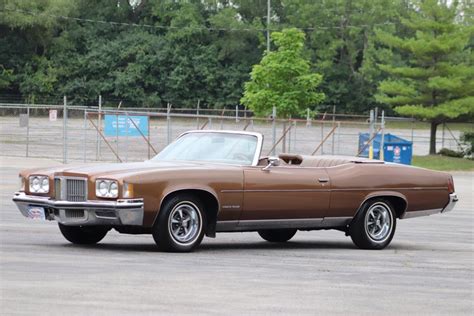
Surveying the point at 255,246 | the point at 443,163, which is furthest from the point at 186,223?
the point at 443,163

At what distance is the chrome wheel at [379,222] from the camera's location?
14469 mm

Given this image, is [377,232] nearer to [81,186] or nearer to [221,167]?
[221,167]

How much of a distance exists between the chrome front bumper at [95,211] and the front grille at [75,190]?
0.09m

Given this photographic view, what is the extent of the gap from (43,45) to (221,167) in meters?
69.6

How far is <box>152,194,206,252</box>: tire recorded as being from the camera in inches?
492

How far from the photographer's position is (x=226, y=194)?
13016 millimetres

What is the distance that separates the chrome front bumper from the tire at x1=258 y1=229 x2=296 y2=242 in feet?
10.0

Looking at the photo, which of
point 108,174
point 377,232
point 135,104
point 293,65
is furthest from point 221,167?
point 135,104

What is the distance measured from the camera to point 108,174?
12.5 meters

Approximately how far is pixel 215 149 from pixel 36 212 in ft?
7.68

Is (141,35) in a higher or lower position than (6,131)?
higher

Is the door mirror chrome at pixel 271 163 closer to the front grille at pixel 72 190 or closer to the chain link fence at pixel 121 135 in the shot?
the front grille at pixel 72 190

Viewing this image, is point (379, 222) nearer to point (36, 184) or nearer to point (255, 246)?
point (255, 246)

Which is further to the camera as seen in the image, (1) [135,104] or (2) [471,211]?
(1) [135,104]
